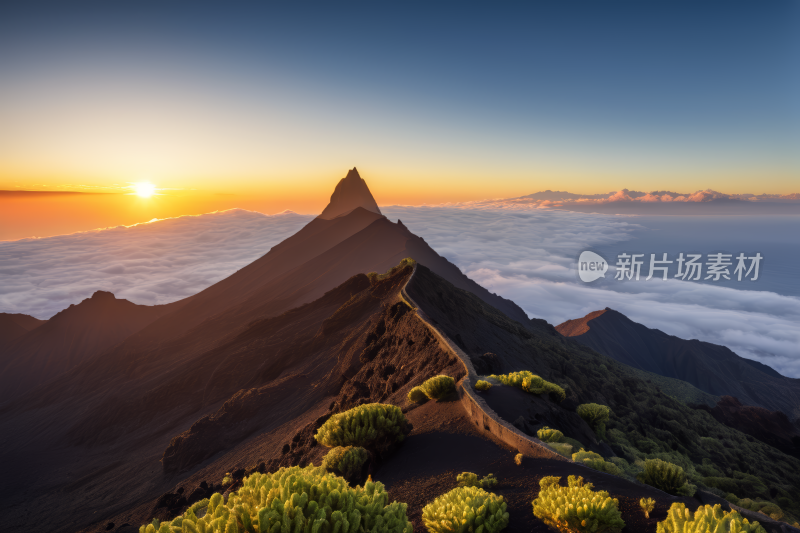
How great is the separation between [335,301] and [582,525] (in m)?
43.8

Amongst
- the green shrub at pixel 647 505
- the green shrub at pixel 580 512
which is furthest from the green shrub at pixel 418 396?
the green shrub at pixel 647 505

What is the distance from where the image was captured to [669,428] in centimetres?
2722

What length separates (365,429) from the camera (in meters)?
11.6

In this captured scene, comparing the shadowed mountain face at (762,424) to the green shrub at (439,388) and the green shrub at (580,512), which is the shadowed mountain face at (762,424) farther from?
the green shrub at (580,512)

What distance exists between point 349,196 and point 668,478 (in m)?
158

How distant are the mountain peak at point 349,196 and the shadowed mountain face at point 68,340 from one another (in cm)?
7475

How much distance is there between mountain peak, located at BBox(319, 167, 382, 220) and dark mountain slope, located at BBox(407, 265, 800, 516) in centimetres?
12756

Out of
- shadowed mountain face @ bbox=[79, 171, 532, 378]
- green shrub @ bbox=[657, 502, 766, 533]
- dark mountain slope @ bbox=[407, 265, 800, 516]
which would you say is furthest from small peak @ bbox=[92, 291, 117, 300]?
green shrub @ bbox=[657, 502, 766, 533]

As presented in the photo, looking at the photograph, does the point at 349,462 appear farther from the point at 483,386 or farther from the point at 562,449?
the point at 562,449

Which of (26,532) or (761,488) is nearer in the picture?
(761,488)

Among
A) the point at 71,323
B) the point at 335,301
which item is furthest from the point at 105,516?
the point at 71,323

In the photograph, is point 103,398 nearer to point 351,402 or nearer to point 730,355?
point 351,402

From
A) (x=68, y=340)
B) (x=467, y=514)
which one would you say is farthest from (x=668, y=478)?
(x=68, y=340)

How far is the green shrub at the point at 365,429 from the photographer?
37.8 feet
